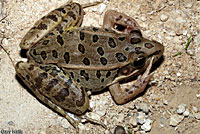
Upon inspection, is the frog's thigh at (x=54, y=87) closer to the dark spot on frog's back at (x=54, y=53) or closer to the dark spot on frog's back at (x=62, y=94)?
the dark spot on frog's back at (x=62, y=94)

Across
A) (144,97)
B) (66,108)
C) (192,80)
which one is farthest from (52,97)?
(192,80)

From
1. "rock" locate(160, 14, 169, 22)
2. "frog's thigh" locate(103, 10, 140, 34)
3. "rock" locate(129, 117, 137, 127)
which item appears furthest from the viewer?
"rock" locate(160, 14, 169, 22)

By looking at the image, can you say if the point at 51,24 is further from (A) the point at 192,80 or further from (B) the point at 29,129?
(A) the point at 192,80

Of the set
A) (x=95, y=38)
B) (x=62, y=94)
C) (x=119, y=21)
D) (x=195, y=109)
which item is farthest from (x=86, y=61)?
(x=195, y=109)

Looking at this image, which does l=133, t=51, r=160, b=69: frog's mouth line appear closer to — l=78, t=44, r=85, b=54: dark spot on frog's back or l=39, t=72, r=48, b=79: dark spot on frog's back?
l=78, t=44, r=85, b=54: dark spot on frog's back

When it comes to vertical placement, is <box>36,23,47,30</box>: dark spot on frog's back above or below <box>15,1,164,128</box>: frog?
above

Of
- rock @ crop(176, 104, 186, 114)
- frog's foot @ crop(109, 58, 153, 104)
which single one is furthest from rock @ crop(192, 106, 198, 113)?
frog's foot @ crop(109, 58, 153, 104)

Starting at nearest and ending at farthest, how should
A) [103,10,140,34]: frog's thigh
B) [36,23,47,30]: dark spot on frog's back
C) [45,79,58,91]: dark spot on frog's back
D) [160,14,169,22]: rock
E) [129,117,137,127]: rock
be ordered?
[45,79,58,91]: dark spot on frog's back < [36,23,47,30]: dark spot on frog's back < [129,117,137,127]: rock < [103,10,140,34]: frog's thigh < [160,14,169,22]: rock

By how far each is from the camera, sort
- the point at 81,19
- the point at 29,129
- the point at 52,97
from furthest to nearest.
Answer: the point at 81,19
the point at 29,129
the point at 52,97
